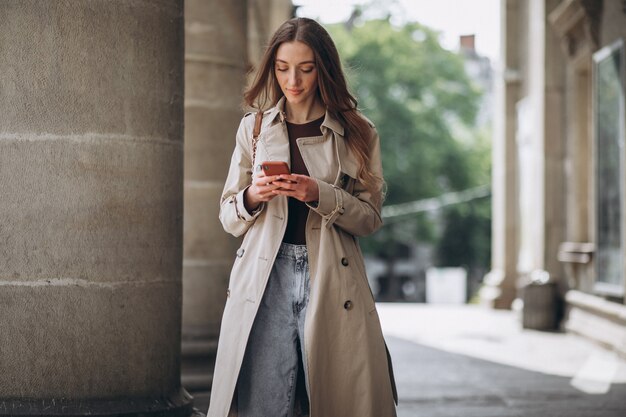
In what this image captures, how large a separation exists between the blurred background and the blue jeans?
0.82 metres

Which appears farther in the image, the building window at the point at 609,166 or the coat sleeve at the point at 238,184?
the building window at the point at 609,166

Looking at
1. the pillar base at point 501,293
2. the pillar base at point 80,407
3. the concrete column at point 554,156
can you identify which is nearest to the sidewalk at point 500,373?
the concrete column at point 554,156

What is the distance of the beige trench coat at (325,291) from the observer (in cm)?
367

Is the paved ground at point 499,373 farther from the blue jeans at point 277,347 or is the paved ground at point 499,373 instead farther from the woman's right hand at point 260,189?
the woman's right hand at point 260,189

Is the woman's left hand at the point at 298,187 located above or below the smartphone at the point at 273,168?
below

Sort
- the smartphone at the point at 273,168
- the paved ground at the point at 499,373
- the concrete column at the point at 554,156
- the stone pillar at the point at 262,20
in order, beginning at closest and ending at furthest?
the smartphone at the point at 273,168
the paved ground at the point at 499,373
the concrete column at the point at 554,156
the stone pillar at the point at 262,20

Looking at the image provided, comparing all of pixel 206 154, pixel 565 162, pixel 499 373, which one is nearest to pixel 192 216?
pixel 206 154

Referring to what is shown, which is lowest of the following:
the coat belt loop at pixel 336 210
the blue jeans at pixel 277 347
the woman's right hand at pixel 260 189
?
the blue jeans at pixel 277 347

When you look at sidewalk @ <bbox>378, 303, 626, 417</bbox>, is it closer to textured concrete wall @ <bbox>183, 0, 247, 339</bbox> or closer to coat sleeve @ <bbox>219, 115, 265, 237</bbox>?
textured concrete wall @ <bbox>183, 0, 247, 339</bbox>

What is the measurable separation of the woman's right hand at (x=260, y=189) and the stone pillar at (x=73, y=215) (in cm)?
117

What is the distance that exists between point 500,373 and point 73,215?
552 cm

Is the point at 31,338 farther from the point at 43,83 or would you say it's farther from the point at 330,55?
the point at 330,55

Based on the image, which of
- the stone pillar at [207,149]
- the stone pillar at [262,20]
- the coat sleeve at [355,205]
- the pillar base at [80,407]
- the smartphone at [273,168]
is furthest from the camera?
the stone pillar at [262,20]

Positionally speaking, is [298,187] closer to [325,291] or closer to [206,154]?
[325,291]
